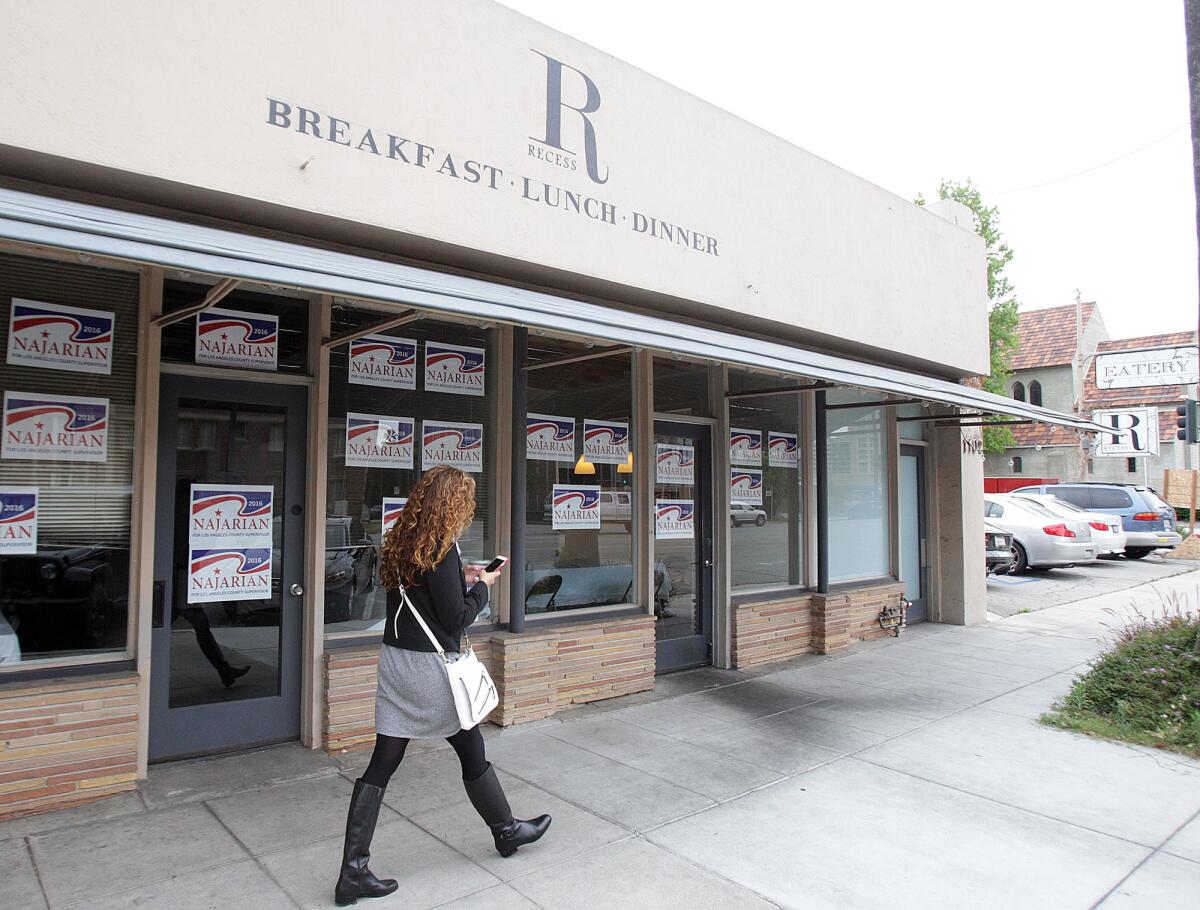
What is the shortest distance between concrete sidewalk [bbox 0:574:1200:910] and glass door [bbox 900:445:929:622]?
4.27 m

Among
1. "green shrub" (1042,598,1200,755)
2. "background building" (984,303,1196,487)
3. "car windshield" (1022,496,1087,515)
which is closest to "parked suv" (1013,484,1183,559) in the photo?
"car windshield" (1022,496,1087,515)

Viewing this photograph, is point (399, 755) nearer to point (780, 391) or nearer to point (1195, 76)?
point (780, 391)

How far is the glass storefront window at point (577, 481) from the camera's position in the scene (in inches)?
259

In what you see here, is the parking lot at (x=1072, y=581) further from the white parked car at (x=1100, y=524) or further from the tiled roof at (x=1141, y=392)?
the tiled roof at (x=1141, y=392)

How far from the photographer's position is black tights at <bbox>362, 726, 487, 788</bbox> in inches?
136

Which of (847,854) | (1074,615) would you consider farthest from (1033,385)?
(847,854)

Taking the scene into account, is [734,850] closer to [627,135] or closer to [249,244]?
[249,244]

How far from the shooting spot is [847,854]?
393 cm

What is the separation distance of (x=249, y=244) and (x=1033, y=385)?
39672mm

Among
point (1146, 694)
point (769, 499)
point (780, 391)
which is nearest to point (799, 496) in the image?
point (769, 499)

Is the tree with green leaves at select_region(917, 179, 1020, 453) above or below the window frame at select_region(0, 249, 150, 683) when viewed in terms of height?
above

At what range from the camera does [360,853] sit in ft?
11.0

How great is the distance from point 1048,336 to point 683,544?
3596cm

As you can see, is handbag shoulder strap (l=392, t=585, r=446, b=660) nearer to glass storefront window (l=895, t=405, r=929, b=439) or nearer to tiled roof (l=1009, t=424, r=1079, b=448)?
glass storefront window (l=895, t=405, r=929, b=439)
